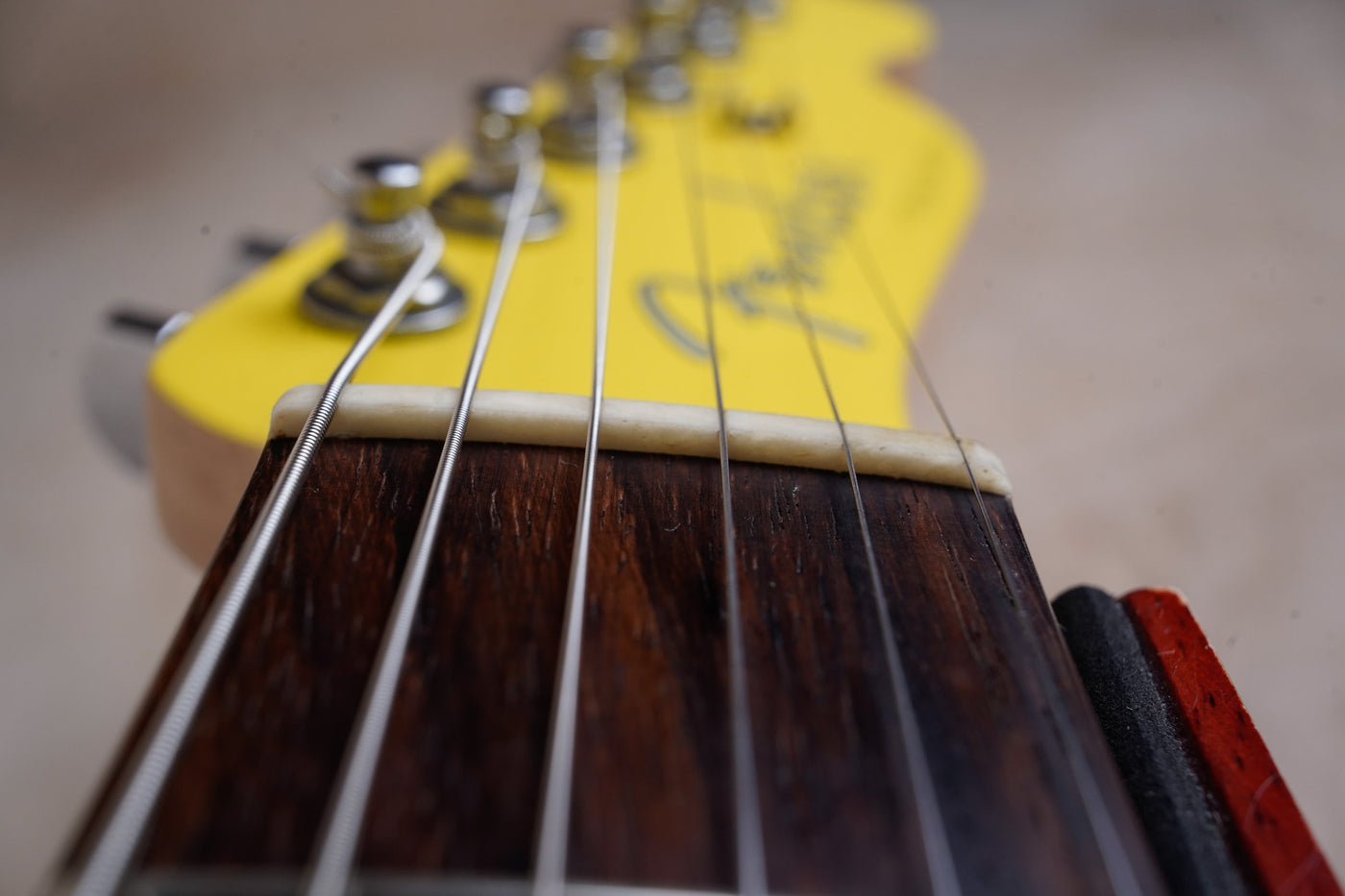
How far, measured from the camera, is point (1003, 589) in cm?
35

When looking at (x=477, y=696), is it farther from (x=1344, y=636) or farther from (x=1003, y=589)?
(x=1344, y=636)

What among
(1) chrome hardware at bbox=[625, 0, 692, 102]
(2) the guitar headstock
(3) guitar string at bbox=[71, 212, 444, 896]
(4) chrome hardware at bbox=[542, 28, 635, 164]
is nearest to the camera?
(3) guitar string at bbox=[71, 212, 444, 896]

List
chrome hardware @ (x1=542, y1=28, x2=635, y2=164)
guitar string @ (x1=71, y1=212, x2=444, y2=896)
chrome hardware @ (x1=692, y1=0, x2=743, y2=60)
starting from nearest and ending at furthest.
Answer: guitar string @ (x1=71, y1=212, x2=444, y2=896) < chrome hardware @ (x1=542, y1=28, x2=635, y2=164) < chrome hardware @ (x1=692, y1=0, x2=743, y2=60)

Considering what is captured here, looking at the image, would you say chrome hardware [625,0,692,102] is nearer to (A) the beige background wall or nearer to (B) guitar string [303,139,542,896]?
(A) the beige background wall

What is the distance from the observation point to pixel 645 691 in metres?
0.29

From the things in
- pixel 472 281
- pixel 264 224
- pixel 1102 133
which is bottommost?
pixel 472 281

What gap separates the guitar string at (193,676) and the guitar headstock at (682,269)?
4.9 inches

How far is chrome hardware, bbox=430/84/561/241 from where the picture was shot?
2.31ft

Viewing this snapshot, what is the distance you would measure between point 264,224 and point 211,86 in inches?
10.2

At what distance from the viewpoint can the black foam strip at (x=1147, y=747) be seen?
281mm


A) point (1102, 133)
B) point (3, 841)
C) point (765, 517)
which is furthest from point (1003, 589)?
point (1102, 133)

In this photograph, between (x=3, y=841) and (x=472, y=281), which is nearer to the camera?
(x=472, y=281)

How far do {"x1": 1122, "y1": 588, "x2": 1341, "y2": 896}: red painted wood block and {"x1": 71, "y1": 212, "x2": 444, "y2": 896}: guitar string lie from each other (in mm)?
304

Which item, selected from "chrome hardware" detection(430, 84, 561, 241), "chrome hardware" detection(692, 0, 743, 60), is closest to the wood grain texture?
"chrome hardware" detection(430, 84, 561, 241)
